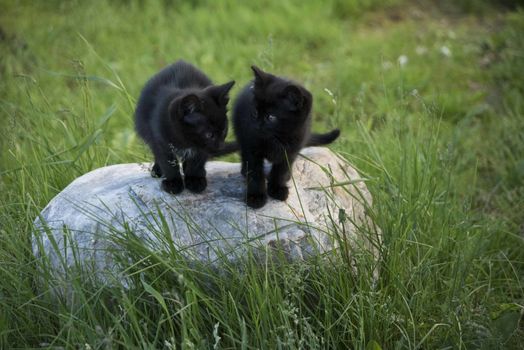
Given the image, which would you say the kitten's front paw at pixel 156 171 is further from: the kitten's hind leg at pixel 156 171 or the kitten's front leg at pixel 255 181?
the kitten's front leg at pixel 255 181

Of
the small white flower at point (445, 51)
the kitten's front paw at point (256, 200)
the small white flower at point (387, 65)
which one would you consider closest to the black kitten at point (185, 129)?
the kitten's front paw at point (256, 200)

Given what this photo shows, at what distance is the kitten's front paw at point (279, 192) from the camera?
3.44 m

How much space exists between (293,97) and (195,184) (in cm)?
74

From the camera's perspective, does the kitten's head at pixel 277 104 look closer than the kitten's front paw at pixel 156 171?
Yes

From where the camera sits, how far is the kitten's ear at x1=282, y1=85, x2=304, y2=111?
3.14 metres

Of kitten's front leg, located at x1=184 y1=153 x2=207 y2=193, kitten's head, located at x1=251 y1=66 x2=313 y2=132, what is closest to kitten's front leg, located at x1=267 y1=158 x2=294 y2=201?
kitten's head, located at x1=251 y1=66 x2=313 y2=132

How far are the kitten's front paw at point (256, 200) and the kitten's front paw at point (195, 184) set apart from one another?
0.27 m

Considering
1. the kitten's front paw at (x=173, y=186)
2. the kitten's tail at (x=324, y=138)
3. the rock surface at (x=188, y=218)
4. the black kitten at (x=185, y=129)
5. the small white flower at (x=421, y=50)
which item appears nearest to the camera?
the rock surface at (x=188, y=218)

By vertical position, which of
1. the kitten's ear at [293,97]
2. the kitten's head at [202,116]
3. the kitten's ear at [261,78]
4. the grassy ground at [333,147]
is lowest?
the grassy ground at [333,147]

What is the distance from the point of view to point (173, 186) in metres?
3.41

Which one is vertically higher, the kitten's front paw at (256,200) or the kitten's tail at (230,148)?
the kitten's tail at (230,148)

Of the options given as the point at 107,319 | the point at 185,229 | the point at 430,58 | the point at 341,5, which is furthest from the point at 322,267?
the point at 341,5

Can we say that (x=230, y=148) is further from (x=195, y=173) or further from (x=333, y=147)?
(x=333, y=147)

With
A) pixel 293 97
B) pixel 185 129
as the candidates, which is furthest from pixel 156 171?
pixel 293 97
